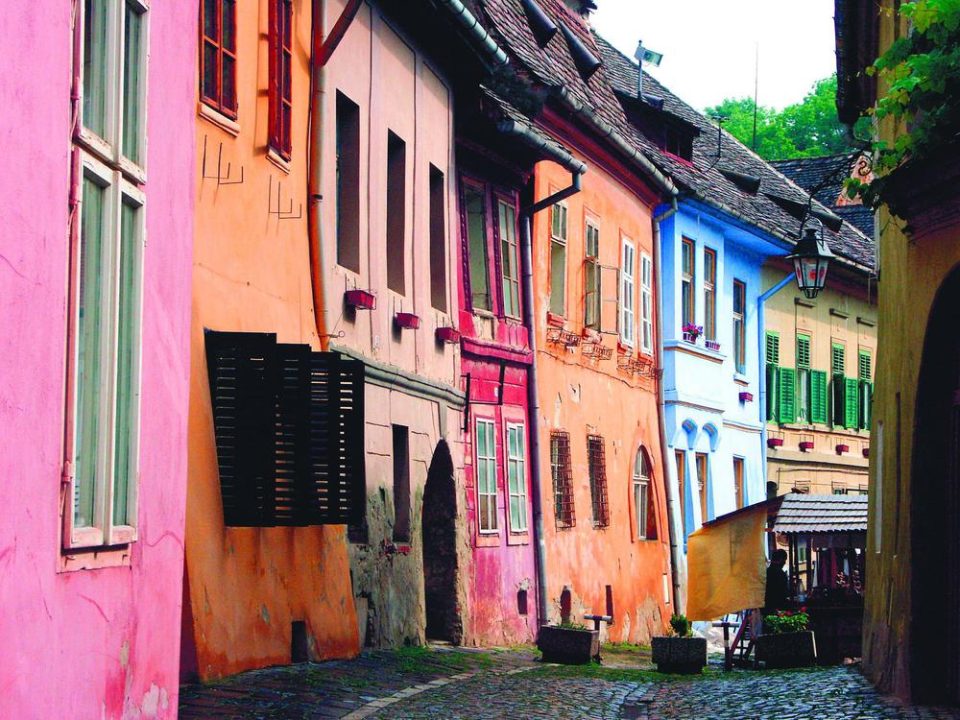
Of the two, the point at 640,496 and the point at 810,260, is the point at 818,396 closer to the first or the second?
the point at 640,496

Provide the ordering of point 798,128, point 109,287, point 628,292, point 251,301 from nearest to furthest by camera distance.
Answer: point 109,287 → point 251,301 → point 628,292 → point 798,128

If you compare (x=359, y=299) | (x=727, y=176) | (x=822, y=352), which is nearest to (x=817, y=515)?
(x=359, y=299)

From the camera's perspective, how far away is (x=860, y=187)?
11.5m

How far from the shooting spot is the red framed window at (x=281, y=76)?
13411mm

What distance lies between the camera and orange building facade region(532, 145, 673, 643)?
22.9 m

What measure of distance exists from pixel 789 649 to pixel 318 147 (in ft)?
26.5

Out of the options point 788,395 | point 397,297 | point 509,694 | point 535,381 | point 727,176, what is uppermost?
point 727,176

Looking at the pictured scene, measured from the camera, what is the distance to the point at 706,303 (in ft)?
98.5

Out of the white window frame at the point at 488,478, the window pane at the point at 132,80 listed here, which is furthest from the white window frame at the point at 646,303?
the window pane at the point at 132,80

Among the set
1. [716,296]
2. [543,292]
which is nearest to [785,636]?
[543,292]

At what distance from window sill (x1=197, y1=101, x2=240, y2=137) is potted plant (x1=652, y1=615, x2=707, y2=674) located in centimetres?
836

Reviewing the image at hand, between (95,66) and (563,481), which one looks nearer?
(95,66)

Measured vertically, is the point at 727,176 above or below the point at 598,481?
above

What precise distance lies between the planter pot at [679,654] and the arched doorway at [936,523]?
6.31 m
